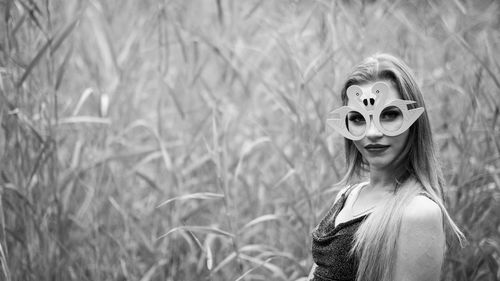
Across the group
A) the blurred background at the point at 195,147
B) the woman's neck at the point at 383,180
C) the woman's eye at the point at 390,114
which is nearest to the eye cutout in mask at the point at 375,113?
the woman's eye at the point at 390,114

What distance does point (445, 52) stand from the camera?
2.04 metres

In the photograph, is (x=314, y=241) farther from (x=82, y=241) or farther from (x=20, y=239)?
(x=82, y=241)

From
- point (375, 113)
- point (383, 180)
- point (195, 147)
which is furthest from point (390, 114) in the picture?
point (195, 147)

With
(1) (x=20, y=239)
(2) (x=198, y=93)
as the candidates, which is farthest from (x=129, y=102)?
(1) (x=20, y=239)

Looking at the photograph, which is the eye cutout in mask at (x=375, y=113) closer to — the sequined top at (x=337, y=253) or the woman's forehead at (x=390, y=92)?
the woman's forehead at (x=390, y=92)

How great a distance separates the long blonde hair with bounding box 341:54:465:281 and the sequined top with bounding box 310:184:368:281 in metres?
0.03

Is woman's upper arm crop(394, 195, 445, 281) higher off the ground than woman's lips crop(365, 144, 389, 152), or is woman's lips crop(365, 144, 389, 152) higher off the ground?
woman's lips crop(365, 144, 389, 152)

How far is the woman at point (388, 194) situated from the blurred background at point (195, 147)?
0.97ft

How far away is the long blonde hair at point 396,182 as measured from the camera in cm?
94

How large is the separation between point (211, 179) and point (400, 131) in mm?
1087

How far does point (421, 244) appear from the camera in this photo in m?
0.90

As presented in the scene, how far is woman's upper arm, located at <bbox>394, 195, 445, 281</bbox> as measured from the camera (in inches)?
35.5

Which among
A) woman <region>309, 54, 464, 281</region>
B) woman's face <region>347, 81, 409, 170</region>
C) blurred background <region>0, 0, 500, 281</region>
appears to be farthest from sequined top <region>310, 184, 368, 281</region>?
blurred background <region>0, 0, 500, 281</region>

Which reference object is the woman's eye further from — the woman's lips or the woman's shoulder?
the woman's shoulder
